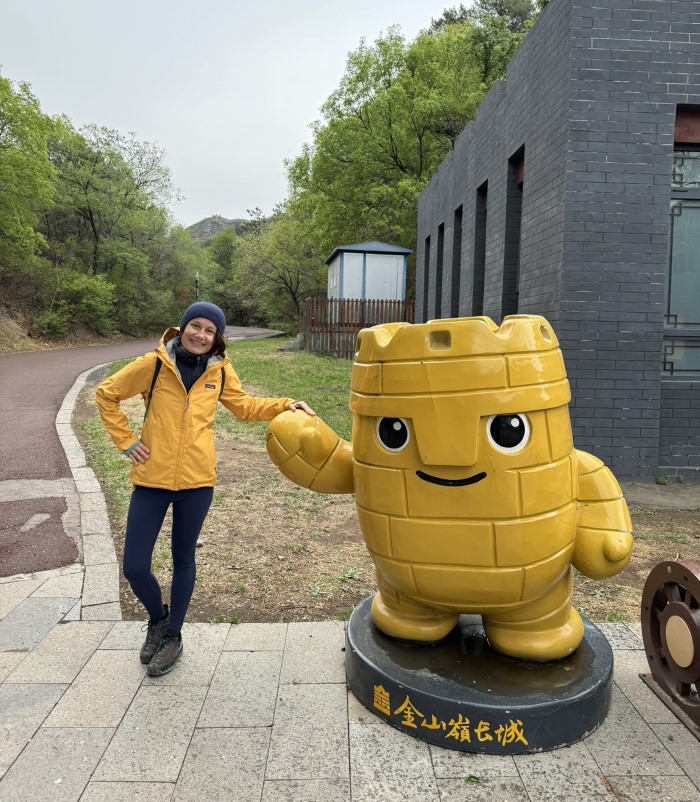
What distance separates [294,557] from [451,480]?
2.61 m

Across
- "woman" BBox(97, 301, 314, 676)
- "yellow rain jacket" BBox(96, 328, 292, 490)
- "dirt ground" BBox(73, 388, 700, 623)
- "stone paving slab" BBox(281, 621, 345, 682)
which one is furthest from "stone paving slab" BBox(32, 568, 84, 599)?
"yellow rain jacket" BBox(96, 328, 292, 490)

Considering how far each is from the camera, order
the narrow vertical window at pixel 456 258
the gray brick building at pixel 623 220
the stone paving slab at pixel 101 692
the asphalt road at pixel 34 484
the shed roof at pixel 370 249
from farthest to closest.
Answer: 1. the shed roof at pixel 370 249
2. the narrow vertical window at pixel 456 258
3. the gray brick building at pixel 623 220
4. the asphalt road at pixel 34 484
5. the stone paving slab at pixel 101 692

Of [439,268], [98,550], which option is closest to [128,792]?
[98,550]

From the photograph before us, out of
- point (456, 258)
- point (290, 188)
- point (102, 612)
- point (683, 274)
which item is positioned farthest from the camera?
point (290, 188)

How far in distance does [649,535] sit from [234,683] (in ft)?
12.6

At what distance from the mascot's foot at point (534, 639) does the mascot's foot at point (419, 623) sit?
227mm

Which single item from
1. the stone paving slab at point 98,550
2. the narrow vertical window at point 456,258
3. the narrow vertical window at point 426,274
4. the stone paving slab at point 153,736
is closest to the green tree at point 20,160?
the narrow vertical window at point 426,274

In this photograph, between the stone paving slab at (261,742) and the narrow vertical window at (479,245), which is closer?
the stone paving slab at (261,742)

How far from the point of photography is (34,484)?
6973mm

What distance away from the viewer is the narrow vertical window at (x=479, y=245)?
35.3ft

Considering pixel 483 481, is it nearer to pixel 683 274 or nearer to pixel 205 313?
pixel 205 313

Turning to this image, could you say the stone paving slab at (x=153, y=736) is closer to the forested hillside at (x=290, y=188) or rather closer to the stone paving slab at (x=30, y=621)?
the stone paving slab at (x=30, y=621)

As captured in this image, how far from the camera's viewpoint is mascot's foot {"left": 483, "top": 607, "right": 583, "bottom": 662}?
111 inches

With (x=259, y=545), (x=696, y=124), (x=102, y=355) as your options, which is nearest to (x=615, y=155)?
(x=696, y=124)
